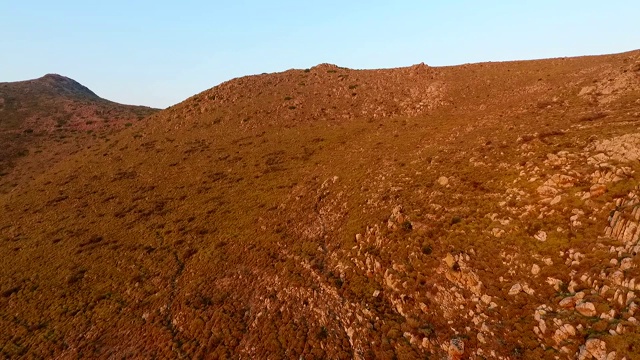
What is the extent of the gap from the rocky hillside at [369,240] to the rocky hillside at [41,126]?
16.5 meters

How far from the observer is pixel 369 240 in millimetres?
25516

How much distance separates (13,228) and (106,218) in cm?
1121

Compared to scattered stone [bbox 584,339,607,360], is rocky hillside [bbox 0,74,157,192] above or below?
above

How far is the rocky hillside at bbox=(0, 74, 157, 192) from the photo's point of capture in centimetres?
6412

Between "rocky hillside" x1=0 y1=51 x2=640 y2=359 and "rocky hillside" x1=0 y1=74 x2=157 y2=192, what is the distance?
16.5 meters

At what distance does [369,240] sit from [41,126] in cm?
9085

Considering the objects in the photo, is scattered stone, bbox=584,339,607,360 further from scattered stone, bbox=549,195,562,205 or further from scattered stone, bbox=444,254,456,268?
scattered stone, bbox=549,195,562,205

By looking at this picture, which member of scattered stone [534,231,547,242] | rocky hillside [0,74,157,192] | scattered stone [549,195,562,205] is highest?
rocky hillside [0,74,157,192]

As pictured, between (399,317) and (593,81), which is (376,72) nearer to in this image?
(593,81)

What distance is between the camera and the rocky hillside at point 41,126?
210 ft

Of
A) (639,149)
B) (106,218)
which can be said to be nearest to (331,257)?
(639,149)

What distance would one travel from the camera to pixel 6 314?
87.9 ft

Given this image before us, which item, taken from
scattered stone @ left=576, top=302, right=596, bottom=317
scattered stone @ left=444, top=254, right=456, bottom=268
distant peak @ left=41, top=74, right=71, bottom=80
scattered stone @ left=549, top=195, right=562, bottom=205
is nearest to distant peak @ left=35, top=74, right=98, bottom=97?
distant peak @ left=41, top=74, right=71, bottom=80

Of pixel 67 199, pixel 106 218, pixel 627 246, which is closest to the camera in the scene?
pixel 627 246
